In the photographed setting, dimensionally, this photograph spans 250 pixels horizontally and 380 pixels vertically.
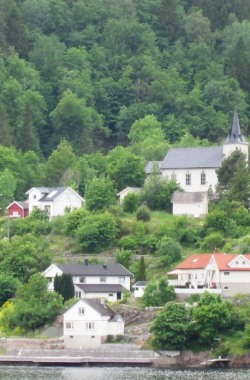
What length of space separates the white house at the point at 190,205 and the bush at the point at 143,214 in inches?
103

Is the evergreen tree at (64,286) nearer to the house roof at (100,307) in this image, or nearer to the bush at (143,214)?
the house roof at (100,307)

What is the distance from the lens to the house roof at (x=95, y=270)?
377 ft

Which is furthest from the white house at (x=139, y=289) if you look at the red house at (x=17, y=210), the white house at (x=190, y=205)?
the red house at (x=17, y=210)

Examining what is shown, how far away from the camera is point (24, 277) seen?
11600 centimetres

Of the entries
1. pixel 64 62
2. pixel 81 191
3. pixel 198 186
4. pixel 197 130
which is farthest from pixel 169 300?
pixel 64 62

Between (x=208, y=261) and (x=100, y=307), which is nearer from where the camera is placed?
(x=100, y=307)

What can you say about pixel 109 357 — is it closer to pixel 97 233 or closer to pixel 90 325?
pixel 90 325

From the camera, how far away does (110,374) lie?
95750 millimetres

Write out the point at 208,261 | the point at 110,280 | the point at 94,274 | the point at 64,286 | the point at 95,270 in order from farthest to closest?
the point at 95,270 → the point at 94,274 → the point at 110,280 → the point at 64,286 → the point at 208,261

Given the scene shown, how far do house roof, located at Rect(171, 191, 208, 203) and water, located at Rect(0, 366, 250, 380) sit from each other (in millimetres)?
28239

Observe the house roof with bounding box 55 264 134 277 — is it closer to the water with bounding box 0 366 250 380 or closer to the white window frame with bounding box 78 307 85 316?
the white window frame with bounding box 78 307 85 316

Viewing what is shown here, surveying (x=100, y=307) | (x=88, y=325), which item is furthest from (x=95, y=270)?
(x=88, y=325)

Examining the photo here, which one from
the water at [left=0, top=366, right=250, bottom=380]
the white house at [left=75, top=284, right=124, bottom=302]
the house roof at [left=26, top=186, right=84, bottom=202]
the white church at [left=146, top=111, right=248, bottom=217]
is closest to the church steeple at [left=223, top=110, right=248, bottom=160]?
the white church at [left=146, top=111, right=248, bottom=217]

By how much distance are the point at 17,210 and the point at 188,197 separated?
13.3 m
